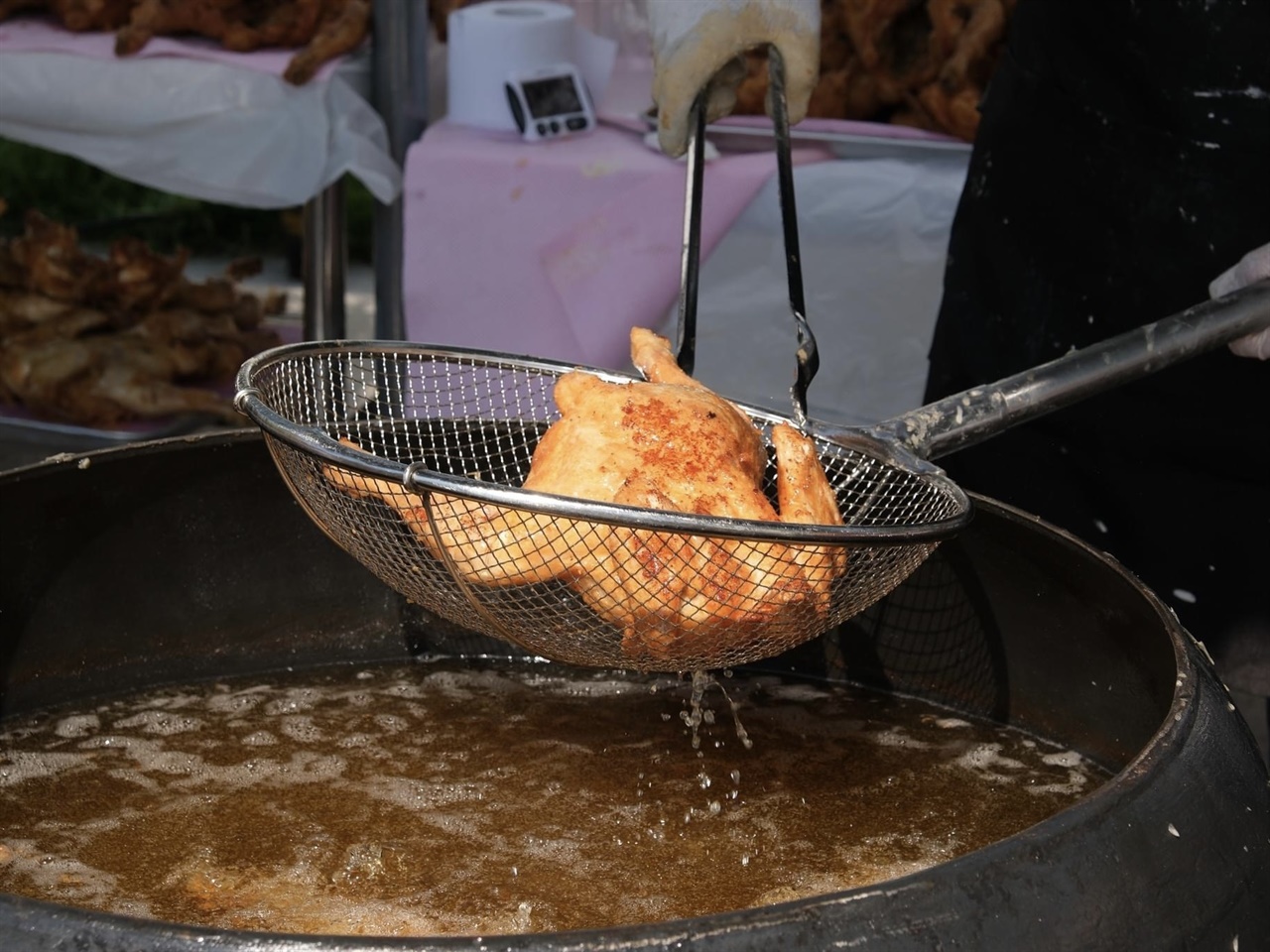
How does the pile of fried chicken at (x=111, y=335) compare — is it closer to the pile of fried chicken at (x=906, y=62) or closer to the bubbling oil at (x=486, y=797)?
the pile of fried chicken at (x=906, y=62)

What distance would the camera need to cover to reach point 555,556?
1.29 meters

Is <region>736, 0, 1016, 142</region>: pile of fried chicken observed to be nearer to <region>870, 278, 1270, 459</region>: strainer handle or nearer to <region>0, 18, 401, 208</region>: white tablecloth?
<region>0, 18, 401, 208</region>: white tablecloth

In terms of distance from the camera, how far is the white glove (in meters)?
1.51

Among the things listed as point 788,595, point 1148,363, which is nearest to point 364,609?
point 788,595

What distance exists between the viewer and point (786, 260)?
1.49 metres

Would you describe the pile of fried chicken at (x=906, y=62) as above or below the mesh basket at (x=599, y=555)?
above

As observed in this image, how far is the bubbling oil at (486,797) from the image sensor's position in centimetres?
126

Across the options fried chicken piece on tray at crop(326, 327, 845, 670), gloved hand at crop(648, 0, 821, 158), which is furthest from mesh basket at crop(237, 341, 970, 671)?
gloved hand at crop(648, 0, 821, 158)

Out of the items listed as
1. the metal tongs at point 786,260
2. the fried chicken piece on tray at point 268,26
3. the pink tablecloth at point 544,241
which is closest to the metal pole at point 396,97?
the fried chicken piece on tray at point 268,26

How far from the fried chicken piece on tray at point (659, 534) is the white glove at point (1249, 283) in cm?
52

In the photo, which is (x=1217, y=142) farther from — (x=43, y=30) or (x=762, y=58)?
(x=43, y=30)

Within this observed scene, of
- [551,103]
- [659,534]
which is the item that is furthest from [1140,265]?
[551,103]

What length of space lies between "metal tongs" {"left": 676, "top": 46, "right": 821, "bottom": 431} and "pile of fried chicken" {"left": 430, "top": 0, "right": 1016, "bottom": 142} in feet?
4.72

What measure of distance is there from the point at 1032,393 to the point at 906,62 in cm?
204
